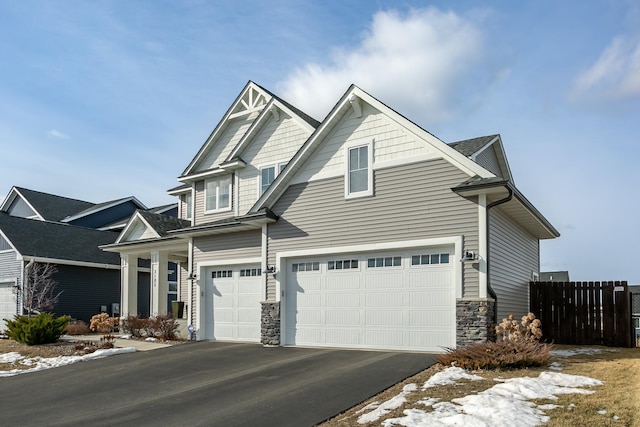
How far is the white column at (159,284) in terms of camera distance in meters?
21.2

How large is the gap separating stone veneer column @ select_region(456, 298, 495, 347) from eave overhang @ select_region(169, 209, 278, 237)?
5906 mm

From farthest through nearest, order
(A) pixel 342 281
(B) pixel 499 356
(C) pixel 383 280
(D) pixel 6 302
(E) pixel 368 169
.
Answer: (D) pixel 6 302 < (A) pixel 342 281 < (E) pixel 368 169 < (C) pixel 383 280 < (B) pixel 499 356

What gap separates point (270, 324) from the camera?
15.4 m

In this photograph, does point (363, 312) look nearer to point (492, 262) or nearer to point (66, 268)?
point (492, 262)

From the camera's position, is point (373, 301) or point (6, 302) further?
point (6, 302)

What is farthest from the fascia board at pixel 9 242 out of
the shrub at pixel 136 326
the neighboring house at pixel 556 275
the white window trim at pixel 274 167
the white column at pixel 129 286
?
the neighboring house at pixel 556 275

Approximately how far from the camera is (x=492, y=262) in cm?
1289

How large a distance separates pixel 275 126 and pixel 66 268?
14.1 meters

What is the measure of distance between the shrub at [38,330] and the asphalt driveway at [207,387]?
4.60 m

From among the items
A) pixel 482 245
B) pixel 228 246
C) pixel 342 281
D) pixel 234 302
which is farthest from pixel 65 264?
pixel 482 245

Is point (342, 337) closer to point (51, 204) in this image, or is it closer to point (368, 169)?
point (368, 169)

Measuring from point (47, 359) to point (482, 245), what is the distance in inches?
461

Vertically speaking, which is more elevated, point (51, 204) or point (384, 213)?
point (51, 204)

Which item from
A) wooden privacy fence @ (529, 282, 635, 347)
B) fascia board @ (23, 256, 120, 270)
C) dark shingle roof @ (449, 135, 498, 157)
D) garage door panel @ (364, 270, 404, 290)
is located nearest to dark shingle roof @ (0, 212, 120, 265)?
fascia board @ (23, 256, 120, 270)
